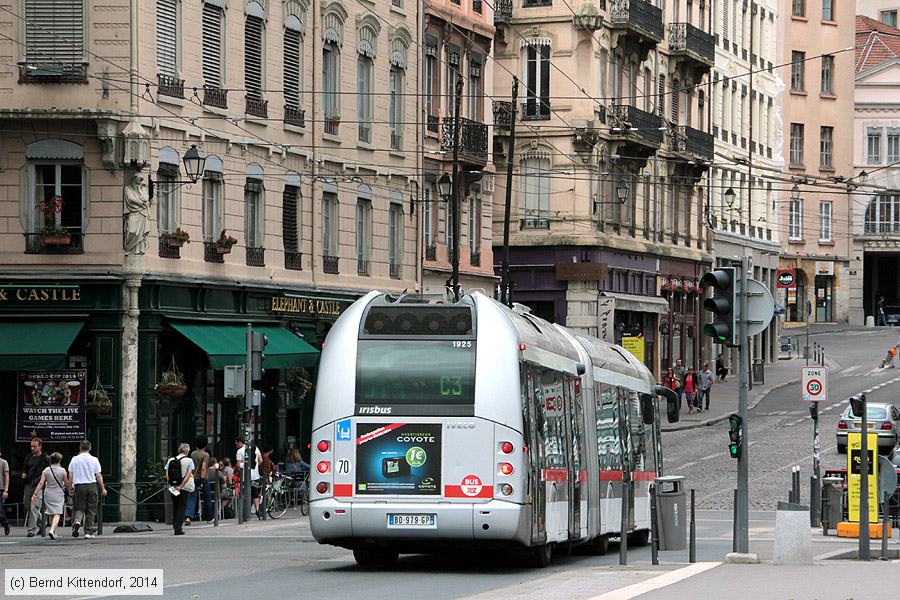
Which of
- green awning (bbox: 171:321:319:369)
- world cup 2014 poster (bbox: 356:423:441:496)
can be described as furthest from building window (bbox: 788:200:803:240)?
world cup 2014 poster (bbox: 356:423:441:496)

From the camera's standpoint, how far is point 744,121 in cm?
8906

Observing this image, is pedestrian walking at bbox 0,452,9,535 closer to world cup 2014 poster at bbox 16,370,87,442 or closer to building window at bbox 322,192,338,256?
world cup 2014 poster at bbox 16,370,87,442

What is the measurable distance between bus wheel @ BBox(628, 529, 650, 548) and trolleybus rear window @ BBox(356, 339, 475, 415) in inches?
386

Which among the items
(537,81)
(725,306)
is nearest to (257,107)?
(725,306)

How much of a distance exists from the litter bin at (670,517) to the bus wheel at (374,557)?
4205mm

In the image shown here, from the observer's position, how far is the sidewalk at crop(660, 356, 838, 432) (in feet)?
213

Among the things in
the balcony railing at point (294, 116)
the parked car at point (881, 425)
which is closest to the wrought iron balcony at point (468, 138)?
the balcony railing at point (294, 116)

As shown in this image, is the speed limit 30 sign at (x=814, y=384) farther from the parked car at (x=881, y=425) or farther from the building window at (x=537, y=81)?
the building window at (x=537, y=81)

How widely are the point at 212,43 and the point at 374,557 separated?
19.3 m

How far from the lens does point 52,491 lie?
33.3 metres

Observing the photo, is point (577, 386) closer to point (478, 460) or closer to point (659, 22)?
point (478, 460)

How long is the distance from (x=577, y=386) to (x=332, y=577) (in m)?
5.44

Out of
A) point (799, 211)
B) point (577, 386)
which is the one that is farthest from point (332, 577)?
point (799, 211)

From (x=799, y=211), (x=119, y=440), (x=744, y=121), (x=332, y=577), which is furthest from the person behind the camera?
Result: (x=799, y=211)
